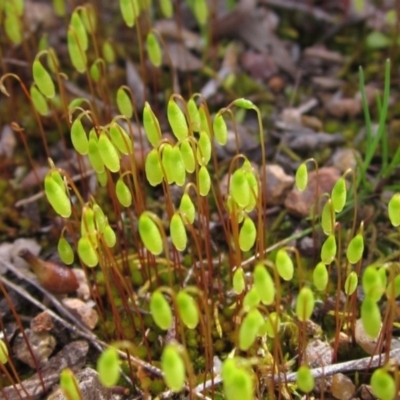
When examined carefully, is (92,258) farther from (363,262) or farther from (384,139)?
(384,139)

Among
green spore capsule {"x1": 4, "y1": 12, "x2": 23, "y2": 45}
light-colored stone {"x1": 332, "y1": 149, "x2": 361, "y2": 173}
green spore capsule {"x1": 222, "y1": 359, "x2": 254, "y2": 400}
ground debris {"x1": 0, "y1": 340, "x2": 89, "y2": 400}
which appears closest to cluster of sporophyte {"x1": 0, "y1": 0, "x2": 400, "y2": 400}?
green spore capsule {"x1": 222, "y1": 359, "x2": 254, "y2": 400}

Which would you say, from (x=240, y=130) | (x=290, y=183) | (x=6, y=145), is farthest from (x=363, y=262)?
(x=6, y=145)

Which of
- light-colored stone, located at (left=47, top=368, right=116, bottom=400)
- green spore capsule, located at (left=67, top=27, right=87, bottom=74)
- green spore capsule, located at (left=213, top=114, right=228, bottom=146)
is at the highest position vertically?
green spore capsule, located at (left=67, top=27, right=87, bottom=74)

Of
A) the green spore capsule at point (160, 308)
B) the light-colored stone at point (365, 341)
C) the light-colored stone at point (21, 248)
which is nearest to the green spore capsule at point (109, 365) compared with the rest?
the green spore capsule at point (160, 308)

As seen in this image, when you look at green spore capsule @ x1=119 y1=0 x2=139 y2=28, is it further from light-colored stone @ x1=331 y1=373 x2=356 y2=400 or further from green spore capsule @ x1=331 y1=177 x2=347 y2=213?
light-colored stone @ x1=331 y1=373 x2=356 y2=400

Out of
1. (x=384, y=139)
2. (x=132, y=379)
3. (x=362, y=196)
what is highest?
(x=384, y=139)
